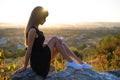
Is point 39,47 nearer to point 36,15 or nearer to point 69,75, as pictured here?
point 36,15

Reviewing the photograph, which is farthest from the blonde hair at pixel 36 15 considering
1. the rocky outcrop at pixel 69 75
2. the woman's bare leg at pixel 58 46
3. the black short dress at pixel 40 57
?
the rocky outcrop at pixel 69 75

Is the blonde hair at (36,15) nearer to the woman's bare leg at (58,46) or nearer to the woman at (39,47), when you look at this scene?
the woman at (39,47)

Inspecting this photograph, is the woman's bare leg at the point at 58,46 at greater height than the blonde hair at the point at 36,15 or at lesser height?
lesser

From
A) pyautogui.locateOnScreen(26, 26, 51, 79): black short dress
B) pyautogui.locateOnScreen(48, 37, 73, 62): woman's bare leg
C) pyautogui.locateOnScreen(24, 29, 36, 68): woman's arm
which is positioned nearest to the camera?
pyautogui.locateOnScreen(24, 29, 36, 68): woman's arm

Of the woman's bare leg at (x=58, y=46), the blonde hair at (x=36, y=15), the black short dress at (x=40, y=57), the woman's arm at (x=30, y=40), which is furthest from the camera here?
the woman's bare leg at (x=58, y=46)

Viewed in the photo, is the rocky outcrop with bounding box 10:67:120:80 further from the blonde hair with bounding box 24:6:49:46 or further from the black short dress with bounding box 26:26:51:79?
the blonde hair with bounding box 24:6:49:46

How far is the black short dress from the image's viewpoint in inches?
364

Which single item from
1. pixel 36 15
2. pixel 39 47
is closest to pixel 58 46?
pixel 39 47

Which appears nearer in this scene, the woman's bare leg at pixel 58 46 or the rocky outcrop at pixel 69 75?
the rocky outcrop at pixel 69 75

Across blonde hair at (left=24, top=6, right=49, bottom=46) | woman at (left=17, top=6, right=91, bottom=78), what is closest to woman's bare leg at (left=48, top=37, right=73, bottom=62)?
woman at (left=17, top=6, right=91, bottom=78)

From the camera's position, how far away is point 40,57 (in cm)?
939

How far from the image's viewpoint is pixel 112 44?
33.8 metres

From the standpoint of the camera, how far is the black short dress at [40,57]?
925 cm

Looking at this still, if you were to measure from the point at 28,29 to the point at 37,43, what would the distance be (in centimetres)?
40
